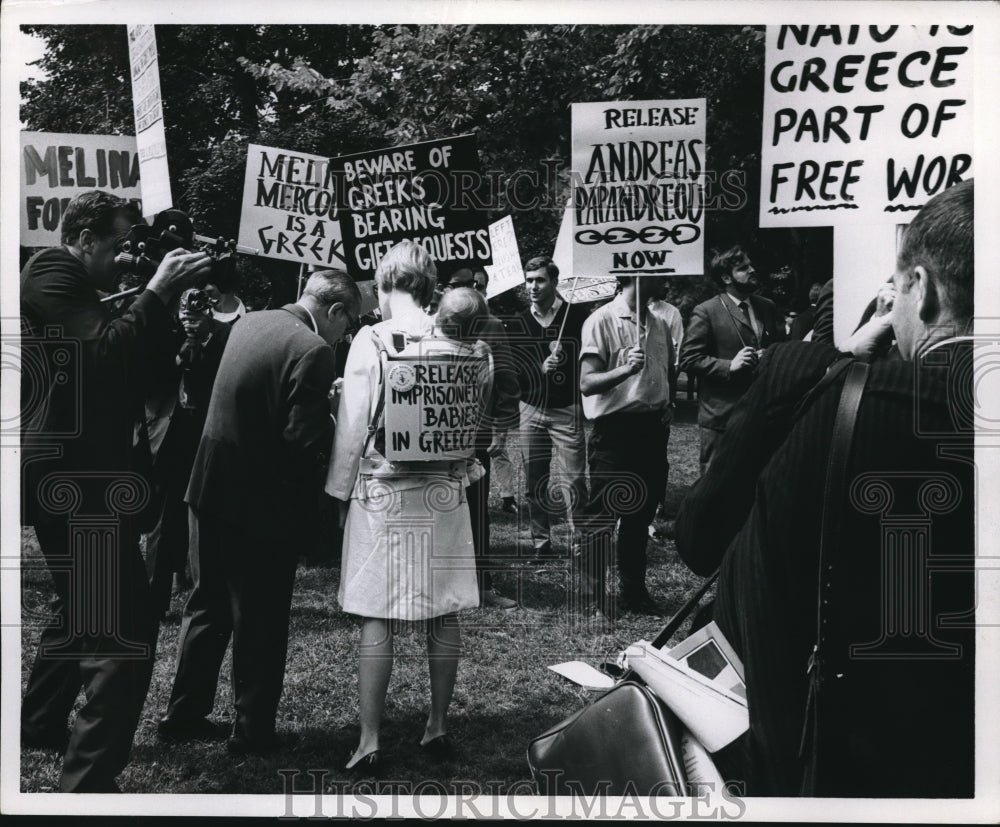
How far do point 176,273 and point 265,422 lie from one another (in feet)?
2.36

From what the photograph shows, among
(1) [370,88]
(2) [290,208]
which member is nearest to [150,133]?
(2) [290,208]

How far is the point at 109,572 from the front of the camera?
3.99m

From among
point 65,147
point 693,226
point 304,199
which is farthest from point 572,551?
point 65,147

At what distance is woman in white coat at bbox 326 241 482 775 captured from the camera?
13.7 feet

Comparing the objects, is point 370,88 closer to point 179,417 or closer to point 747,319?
point 179,417

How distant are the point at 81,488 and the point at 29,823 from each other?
1284 millimetres

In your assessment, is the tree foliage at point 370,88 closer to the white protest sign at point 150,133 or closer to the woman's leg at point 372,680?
the white protest sign at point 150,133

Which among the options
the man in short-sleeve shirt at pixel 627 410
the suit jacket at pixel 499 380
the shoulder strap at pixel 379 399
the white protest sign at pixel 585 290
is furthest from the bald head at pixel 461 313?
the white protest sign at pixel 585 290

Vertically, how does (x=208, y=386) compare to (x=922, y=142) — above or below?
below

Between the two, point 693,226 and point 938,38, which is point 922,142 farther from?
point 693,226

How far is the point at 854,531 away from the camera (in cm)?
244

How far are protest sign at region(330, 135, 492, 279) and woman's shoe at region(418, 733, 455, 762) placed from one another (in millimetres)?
2033

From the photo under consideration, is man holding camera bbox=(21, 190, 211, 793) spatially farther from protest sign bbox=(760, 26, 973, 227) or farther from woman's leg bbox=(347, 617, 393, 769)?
protest sign bbox=(760, 26, 973, 227)

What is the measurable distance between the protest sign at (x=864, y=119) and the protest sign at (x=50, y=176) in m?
2.67
